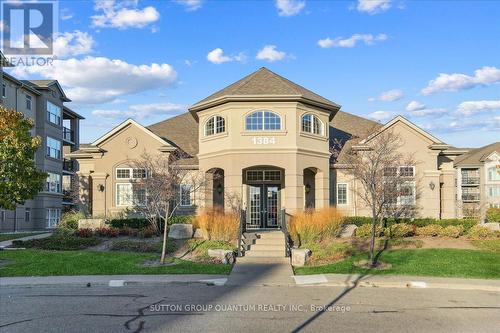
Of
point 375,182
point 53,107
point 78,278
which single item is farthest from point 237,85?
point 53,107

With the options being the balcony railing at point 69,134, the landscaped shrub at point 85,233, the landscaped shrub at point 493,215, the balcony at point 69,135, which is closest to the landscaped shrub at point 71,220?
the landscaped shrub at point 85,233

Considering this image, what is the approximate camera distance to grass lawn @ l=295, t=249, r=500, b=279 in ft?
55.9

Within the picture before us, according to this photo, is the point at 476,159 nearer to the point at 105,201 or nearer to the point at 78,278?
the point at 105,201

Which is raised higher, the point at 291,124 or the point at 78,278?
the point at 291,124

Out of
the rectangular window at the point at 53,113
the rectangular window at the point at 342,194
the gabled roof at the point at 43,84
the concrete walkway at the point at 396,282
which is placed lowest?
the concrete walkway at the point at 396,282

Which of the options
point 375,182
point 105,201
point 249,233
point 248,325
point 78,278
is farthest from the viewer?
point 105,201

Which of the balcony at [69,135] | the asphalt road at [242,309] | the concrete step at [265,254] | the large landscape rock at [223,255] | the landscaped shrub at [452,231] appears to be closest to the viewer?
the asphalt road at [242,309]

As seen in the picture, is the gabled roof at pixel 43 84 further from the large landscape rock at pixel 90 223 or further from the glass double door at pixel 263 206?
the glass double door at pixel 263 206

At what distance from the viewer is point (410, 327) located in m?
10.2

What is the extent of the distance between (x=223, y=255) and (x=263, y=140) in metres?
8.08

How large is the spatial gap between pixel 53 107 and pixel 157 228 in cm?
3108

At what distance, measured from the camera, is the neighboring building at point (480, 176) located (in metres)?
77.3

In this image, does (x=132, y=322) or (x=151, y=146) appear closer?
(x=132, y=322)

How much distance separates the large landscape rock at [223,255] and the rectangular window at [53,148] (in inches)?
1362
